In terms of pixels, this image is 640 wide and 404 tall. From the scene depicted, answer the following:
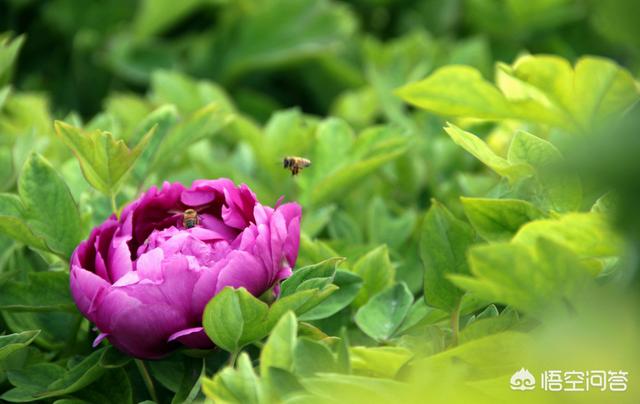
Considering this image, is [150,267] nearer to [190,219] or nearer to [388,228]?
[190,219]

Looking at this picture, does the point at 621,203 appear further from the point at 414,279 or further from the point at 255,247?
the point at 414,279

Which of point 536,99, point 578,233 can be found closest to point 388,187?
point 536,99

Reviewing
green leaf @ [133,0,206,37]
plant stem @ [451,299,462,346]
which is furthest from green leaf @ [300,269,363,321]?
green leaf @ [133,0,206,37]

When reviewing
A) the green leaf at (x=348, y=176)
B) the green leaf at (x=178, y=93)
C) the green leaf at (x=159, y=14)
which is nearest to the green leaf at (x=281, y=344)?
the green leaf at (x=348, y=176)

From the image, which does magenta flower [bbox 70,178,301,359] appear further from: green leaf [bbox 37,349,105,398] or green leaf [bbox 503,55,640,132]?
green leaf [bbox 503,55,640,132]

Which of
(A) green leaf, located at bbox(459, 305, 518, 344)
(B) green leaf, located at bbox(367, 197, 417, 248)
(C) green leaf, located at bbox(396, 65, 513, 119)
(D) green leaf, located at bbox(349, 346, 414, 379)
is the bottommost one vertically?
(B) green leaf, located at bbox(367, 197, 417, 248)

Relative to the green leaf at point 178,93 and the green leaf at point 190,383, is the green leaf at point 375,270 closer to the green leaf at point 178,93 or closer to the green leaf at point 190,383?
the green leaf at point 190,383
